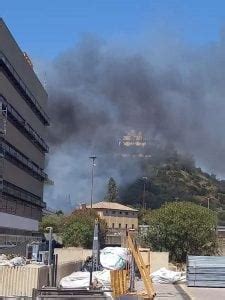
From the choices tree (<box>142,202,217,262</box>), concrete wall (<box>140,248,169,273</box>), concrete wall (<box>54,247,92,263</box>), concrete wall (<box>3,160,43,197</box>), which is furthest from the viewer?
concrete wall (<box>3,160,43,197</box>)

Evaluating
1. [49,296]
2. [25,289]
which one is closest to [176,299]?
[25,289]

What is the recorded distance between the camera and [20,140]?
78.6 meters

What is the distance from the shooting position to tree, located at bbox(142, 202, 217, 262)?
5881cm

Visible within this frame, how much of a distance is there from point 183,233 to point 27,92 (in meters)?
33.0

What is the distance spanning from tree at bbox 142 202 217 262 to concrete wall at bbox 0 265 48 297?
36.5 meters

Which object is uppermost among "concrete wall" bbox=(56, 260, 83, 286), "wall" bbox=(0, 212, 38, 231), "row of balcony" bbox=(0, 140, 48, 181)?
"row of balcony" bbox=(0, 140, 48, 181)

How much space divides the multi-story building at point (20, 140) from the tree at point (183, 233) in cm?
1766

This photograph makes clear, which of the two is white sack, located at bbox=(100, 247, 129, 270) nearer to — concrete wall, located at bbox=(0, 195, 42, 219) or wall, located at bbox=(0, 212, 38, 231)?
wall, located at bbox=(0, 212, 38, 231)

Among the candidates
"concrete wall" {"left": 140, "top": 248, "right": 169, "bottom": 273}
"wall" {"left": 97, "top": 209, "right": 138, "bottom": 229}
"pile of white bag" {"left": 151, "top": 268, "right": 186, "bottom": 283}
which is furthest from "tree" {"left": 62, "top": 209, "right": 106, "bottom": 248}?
"wall" {"left": 97, "top": 209, "right": 138, "bottom": 229}

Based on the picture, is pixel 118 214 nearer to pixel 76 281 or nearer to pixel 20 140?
pixel 20 140

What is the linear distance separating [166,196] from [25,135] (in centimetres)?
12056

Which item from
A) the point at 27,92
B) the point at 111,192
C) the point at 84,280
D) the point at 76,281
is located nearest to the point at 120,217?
the point at 111,192

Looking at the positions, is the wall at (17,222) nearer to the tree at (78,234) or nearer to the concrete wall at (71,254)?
the tree at (78,234)

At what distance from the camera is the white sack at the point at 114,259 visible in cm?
4238
